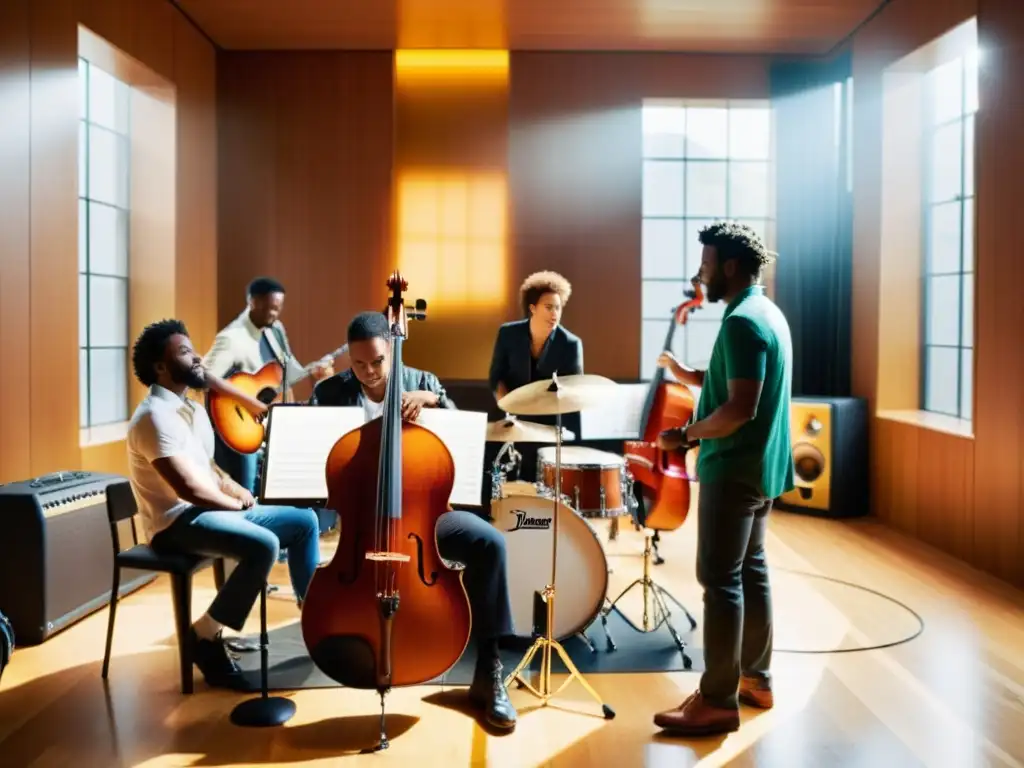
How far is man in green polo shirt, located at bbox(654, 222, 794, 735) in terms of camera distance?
2.51m

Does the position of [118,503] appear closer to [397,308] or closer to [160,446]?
[160,446]

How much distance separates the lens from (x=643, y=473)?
11.8 feet

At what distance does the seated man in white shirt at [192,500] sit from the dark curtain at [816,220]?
4.39 metres

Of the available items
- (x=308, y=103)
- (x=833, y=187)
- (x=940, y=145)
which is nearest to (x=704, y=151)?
(x=833, y=187)

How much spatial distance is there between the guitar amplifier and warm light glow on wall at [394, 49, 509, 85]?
13.2ft

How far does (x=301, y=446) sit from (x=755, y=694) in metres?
1.63

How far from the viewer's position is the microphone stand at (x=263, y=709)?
8.95ft

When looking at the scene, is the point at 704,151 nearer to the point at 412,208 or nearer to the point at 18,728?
the point at 412,208

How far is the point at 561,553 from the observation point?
3275 mm

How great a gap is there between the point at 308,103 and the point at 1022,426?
5.08 meters

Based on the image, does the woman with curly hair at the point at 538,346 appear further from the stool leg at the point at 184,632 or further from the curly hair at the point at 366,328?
the stool leg at the point at 184,632

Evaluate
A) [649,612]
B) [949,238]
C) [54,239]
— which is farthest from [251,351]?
[949,238]

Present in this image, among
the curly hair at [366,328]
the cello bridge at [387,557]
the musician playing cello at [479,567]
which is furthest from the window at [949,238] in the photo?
the cello bridge at [387,557]

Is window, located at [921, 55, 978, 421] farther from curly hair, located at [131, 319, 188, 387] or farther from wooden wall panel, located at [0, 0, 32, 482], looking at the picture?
wooden wall panel, located at [0, 0, 32, 482]
